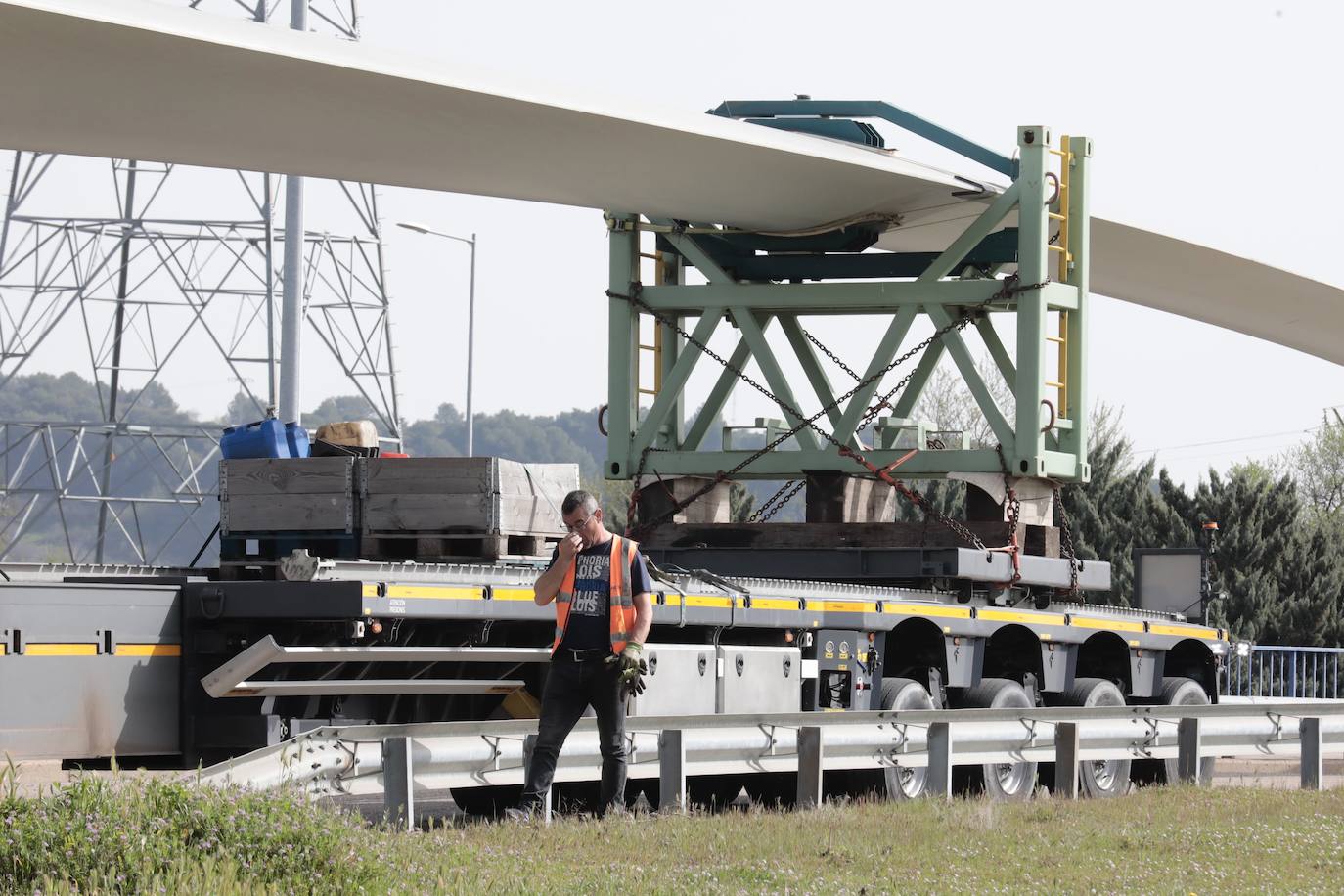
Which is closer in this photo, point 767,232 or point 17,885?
point 17,885

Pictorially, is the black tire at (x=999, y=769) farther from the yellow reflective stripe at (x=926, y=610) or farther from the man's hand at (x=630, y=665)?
the man's hand at (x=630, y=665)

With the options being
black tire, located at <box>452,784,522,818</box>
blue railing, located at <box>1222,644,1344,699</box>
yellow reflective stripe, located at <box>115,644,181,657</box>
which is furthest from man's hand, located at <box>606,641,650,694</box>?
blue railing, located at <box>1222,644,1344,699</box>

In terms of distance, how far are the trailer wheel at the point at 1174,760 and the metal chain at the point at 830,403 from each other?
257 centimetres

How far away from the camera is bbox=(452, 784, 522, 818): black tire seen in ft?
45.4

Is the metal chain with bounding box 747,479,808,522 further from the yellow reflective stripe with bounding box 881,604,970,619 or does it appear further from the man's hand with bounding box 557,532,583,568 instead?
the man's hand with bounding box 557,532,583,568

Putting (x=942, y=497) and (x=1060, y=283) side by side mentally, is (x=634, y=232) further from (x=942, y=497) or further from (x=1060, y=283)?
(x=942, y=497)

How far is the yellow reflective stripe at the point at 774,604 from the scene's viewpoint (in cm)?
1447

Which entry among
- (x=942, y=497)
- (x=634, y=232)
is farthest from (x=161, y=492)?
(x=634, y=232)

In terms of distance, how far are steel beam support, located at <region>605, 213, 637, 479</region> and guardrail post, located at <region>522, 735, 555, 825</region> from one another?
6920mm

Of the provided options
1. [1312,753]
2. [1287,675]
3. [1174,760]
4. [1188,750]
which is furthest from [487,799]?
[1287,675]

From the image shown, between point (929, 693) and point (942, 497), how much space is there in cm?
2103

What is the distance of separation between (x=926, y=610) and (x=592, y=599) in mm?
5196

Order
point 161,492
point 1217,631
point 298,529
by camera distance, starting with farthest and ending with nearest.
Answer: point 161,492
point 1217,631
point 298,529

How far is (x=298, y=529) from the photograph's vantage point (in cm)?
1297
